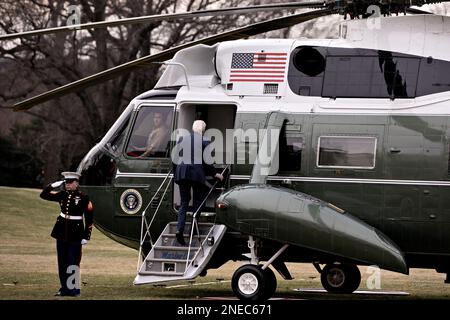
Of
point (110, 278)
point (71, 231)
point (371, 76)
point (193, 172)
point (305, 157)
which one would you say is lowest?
point (110, 278)

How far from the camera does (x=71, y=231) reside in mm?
13719

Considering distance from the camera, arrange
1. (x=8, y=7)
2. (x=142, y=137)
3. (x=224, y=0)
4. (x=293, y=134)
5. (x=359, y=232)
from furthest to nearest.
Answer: (x=224, y=0) < (x=8, y=7) < (x=142, y=137) < (x=293, y=134) < (x=359, y=232)

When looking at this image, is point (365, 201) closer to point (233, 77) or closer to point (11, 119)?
point (233, 77)

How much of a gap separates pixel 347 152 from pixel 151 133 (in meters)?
3.06

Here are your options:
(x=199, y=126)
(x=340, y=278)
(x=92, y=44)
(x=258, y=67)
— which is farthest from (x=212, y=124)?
(x=92, y=44)

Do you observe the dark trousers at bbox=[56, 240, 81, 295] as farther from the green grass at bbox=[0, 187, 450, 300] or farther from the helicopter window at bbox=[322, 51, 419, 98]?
the helicopter window at bbox=[322, 51, 419, 98]

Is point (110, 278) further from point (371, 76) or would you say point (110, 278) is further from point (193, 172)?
point (371, 76)

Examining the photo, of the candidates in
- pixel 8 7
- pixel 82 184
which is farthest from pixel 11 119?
pixel 82 184

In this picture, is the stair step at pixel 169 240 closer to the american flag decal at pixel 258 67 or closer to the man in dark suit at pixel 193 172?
the man in dark suit at pixel 193 172

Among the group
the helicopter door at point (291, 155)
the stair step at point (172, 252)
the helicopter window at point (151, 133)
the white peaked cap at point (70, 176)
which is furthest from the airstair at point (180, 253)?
the white peaked cap at point (70, 176)

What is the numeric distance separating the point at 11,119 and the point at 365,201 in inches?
2069

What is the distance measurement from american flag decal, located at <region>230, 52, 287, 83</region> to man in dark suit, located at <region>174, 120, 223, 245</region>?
0.95 meters

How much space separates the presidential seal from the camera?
Result: 47.9 feet

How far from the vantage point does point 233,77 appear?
47.0 ft
